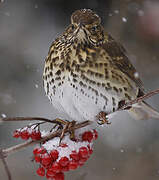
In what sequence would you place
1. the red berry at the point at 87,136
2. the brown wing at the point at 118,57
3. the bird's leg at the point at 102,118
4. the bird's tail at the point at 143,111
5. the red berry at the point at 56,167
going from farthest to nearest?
the bird's tail at the point at 143,111 → the brown wing at the point at 118,57 → the bird's leg at the point at 102,118 → the red berry at the point at 87,136 → the red berry at the point at 56,167

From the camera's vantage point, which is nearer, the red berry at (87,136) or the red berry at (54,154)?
the red berry at (54,154)

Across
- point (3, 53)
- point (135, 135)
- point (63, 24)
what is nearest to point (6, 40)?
point (3, 53)

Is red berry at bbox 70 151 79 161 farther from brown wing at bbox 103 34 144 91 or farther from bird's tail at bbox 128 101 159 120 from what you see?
bird's tail at bbox 128 101 159 120

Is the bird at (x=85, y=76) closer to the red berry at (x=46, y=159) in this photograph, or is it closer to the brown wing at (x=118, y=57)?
the brown wing at (x=118, y=57)

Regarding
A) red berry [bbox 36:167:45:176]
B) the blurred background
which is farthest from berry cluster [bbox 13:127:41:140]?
the blurred background

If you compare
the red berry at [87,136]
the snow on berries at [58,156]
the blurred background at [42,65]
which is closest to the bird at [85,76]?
the red berry at [87,136]

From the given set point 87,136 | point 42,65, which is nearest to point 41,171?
point 87,136

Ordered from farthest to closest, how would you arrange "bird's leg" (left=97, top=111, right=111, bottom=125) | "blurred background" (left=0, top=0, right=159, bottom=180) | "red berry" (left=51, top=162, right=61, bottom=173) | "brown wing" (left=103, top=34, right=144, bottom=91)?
"blurred background" (left=0, top=0, right=159, bottom=180)
"brown wing" (left=103, top=34, right=144, bottom=91)
"bird's leg" (left=97, top=111, right=111, bottom=125)
"red berry" (left=51, top=162, right=61, bottom=173)
